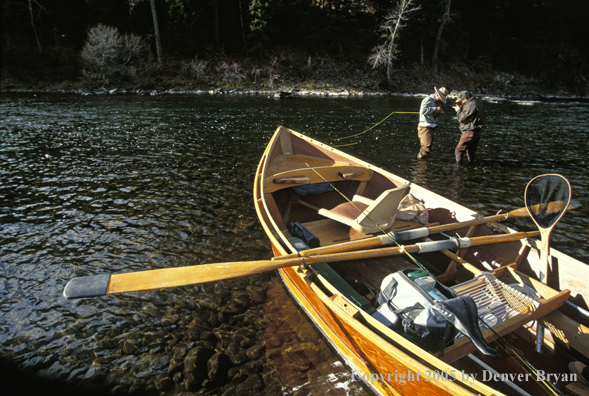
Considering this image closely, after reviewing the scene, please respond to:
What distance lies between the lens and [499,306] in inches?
136

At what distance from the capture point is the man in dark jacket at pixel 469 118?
10.1m

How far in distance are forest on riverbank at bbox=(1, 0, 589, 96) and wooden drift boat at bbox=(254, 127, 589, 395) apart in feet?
116

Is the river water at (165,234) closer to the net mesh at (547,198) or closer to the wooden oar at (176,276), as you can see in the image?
the wooden oar at (176,276)

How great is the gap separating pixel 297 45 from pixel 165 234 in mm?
47693

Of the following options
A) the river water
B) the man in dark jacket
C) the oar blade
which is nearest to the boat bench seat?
the river water

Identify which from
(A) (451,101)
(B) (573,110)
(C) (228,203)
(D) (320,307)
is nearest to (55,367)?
(D) (320,307)

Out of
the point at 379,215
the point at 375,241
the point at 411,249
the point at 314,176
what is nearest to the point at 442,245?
the point at 411,249

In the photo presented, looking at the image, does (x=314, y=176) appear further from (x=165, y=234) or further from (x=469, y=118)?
(x=469, y=118)

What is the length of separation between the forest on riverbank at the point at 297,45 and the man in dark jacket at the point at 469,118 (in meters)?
29.1

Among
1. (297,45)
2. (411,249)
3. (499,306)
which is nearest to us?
(499,306)

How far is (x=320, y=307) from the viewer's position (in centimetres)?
366

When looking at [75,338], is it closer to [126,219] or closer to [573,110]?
[126,219]

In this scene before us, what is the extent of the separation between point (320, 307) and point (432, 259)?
2309mm

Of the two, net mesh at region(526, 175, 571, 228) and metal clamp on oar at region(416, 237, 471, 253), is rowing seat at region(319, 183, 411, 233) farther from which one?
net mesh at region(526, 175, 571, 228)
